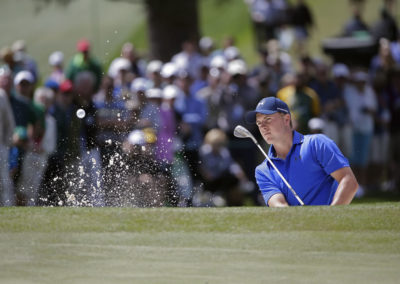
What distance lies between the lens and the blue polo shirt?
17.2 ft

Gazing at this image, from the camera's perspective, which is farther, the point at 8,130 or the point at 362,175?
the point at 362,175

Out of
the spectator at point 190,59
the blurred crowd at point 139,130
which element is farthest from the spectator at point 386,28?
the spectator at point 190,59

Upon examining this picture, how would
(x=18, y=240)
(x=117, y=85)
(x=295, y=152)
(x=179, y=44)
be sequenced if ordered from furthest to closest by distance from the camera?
(x=179, y=44) → (x=117, y=85) → (x=295, y=152) → (x=18, y=240)

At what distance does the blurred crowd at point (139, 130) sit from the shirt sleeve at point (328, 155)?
13.2ft

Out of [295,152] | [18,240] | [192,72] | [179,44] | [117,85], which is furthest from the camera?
[179,44]

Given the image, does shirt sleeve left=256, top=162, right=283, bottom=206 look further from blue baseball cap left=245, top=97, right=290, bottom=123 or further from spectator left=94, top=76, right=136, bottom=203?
spectator left=94, top=76, right=136, bottom=203

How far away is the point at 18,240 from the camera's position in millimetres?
5000

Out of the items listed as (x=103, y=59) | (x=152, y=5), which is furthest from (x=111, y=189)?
(x=152, y=5)

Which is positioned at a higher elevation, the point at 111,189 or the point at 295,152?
the point at 295,152

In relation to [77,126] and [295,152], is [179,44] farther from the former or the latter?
[295,152]

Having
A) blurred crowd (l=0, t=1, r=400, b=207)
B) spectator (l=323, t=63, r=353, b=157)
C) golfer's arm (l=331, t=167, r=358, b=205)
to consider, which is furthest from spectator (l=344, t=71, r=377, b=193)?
golfer's arm (l=331, t=167, r=358, b=205)

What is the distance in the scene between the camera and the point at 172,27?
12.4 meters

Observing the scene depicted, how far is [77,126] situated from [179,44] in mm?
Answer: 3221

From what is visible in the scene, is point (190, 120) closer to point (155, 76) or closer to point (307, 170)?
point (155, 76)
